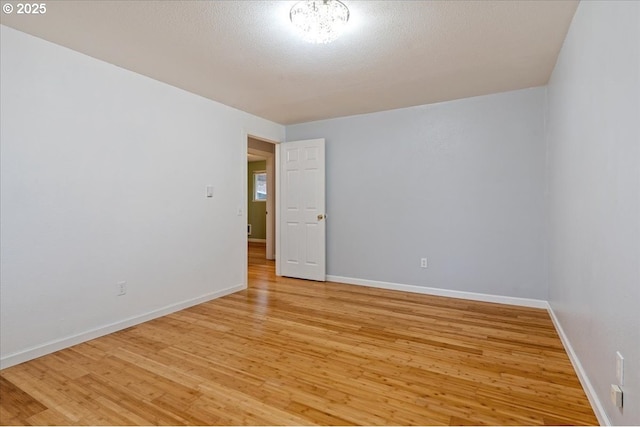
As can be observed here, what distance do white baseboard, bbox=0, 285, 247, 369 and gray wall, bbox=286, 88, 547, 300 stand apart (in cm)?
207

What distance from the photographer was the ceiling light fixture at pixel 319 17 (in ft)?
6.41

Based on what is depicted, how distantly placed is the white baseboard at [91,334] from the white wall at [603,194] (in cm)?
347

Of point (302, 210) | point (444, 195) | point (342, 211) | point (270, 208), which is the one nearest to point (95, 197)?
point (302, 210)

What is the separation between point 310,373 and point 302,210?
3029mm

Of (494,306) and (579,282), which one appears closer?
(579,282)

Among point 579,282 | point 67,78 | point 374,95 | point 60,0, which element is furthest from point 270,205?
point 579,282

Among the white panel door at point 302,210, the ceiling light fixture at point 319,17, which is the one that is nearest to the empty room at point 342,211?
the ceiling light fixture at point 319,17

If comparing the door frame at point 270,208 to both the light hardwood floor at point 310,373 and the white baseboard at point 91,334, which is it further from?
the light hardwood floor at point 310,373

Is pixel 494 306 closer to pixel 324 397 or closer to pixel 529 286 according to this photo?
pixel 529 286

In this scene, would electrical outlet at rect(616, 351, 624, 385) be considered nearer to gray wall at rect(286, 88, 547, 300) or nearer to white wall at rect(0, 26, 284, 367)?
gray wall at rect(286, 88, 547, 300)

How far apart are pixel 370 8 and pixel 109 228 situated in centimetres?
274

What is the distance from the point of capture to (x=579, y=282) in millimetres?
2047

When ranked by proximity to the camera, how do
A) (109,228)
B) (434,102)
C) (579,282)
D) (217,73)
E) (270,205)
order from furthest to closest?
(270,205)
(434,102)
(217,73)
(109,228)
(579,282)

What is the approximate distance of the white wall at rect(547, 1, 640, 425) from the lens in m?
1.25
